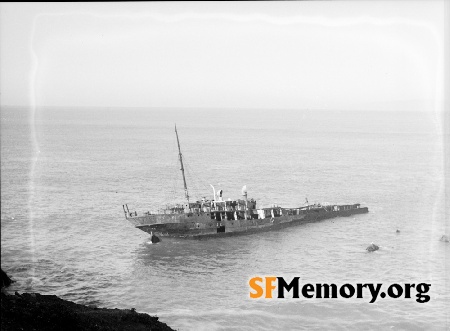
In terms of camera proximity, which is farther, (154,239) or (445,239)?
(154,239)

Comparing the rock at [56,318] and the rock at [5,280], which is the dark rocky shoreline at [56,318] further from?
the rock at [5,280]

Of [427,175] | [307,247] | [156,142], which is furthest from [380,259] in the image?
[156,142]

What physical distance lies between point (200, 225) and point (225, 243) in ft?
8.34

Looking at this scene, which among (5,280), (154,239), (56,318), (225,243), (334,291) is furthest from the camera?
(225,243)

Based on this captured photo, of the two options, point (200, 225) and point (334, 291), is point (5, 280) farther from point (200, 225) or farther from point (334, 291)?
point (334, 291)

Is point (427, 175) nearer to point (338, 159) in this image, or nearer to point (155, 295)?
point (338, 159)

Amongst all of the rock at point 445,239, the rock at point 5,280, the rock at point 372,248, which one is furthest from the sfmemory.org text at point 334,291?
the rock at point 5,280

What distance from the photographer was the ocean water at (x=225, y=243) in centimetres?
2580

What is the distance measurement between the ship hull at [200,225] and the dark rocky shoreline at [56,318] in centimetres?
1756

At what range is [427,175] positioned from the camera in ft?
218

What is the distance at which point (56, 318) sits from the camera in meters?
17.2

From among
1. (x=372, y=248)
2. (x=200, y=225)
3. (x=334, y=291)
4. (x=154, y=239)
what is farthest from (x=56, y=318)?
(x=372, y=248)

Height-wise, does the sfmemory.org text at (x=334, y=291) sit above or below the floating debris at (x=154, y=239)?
below

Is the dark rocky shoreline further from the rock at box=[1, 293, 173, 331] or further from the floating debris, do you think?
the floating debris
